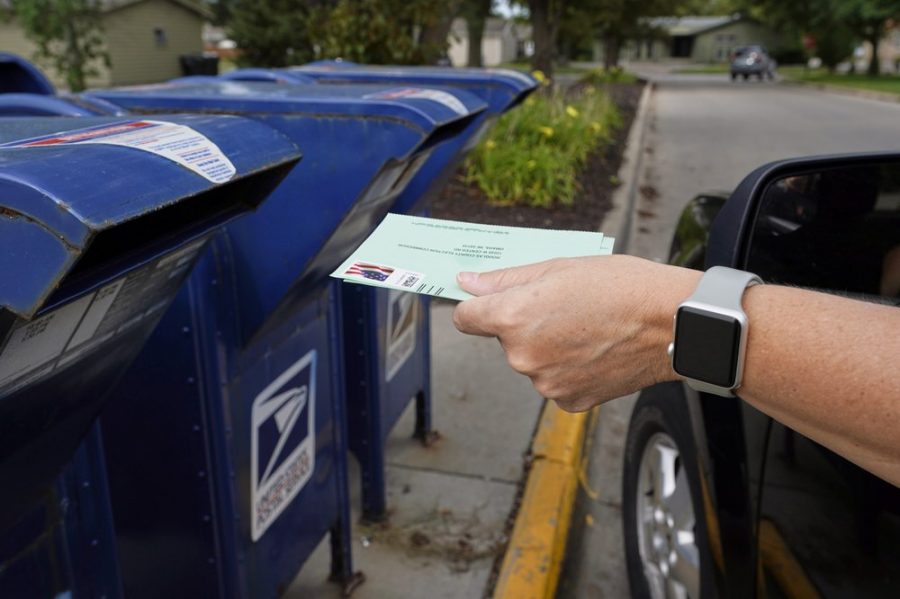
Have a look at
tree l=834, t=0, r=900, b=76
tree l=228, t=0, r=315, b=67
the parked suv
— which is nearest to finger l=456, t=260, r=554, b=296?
tree l=228, t=0, r=315, b=67

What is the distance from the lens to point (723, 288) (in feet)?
4.23

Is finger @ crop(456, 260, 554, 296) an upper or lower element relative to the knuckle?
upper

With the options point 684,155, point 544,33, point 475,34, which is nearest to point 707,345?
point 684,155

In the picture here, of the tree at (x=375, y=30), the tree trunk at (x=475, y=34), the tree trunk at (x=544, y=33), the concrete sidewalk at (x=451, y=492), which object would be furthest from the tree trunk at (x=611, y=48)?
the concrete sidewalk at (x=451, y=492)

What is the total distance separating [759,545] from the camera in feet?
6.24

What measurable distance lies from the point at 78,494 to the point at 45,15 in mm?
22580

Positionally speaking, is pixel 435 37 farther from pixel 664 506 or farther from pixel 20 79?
pixel 664 506

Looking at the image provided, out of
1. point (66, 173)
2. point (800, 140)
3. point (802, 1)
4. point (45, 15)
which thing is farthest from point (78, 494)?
point (802, 1)

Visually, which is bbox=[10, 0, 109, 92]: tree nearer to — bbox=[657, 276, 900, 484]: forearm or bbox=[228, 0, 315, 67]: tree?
bbox=[228, 0, 315, 67]: tree

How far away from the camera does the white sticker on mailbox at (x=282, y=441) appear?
230 cm

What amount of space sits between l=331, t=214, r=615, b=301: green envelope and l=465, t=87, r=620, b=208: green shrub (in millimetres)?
5372

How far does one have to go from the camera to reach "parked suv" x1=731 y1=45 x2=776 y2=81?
1629 inches

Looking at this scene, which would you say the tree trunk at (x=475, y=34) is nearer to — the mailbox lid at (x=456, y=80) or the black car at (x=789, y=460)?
the mailbox lid at (x=456, y=80)

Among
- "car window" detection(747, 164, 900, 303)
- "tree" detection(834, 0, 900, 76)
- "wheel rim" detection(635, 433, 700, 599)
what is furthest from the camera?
"tree" detection(834, 0, 900, 76)
